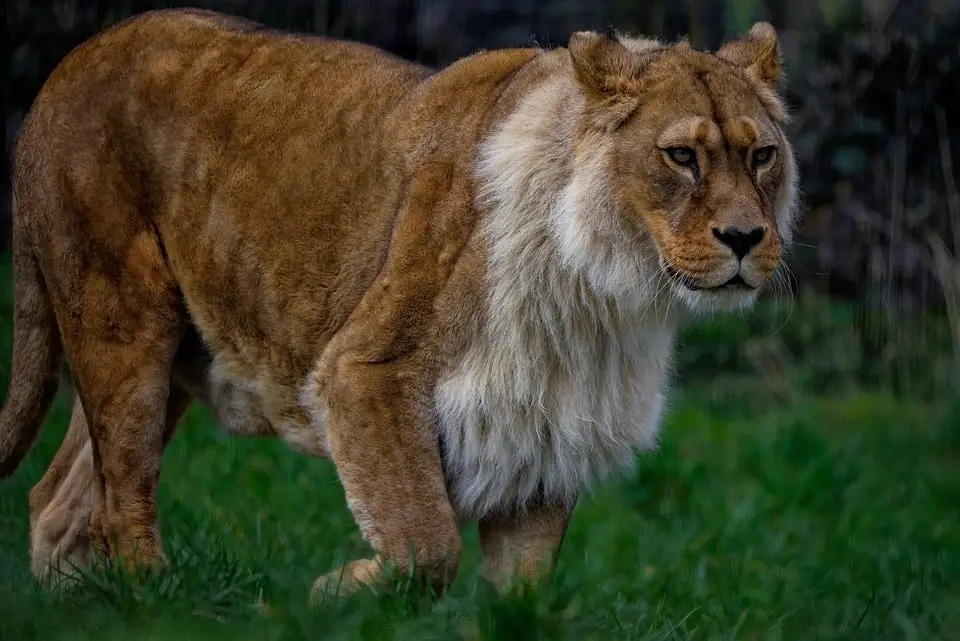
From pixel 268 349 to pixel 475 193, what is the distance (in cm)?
81

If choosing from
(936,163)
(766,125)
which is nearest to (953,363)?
(936,163)

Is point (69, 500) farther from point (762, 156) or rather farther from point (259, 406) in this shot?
point (762, 156)

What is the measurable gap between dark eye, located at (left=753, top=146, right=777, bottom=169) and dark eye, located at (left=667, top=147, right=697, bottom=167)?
0.17 meters

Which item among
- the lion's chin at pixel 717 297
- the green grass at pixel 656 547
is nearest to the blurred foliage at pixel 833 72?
the green grass at pixel 656 547

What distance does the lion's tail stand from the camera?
4812mm

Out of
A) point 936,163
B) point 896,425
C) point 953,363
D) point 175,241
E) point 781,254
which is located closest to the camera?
point 781,254

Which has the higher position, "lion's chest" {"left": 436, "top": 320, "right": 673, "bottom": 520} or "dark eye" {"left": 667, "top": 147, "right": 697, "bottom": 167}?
"dark eye" {"left": 667, "top": 147, "right": 697, "bottom": 167}

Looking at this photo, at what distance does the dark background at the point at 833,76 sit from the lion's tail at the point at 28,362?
396 cm

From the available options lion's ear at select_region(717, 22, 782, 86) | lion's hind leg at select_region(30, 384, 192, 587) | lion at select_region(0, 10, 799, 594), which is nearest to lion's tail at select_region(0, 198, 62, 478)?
lion at select_region(0, 10, 799, 594)

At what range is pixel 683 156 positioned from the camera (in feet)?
12.7

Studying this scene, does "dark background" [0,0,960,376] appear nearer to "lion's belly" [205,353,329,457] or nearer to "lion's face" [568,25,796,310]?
"lion's belly" [205,353,329,457]

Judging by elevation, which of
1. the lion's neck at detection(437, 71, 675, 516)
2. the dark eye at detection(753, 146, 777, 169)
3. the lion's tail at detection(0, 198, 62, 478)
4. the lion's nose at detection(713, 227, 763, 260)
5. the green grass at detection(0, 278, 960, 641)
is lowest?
the green grass at detection(0, 278, 960, 641)

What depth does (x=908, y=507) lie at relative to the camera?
6.33 meters

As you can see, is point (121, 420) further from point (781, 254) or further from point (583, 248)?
point (781, 254)
